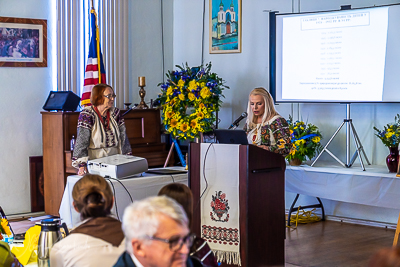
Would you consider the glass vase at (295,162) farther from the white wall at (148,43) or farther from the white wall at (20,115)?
the white wall at (20,115)

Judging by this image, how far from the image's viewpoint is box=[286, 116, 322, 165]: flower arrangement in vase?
5777mm

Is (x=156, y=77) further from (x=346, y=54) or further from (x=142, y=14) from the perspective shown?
(x=346, y=54)

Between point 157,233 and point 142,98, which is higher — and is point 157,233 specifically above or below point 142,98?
below

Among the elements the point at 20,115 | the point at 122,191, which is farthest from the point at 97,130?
the point at 20,115

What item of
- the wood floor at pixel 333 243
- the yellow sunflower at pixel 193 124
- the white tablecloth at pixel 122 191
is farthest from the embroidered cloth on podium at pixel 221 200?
the yellow sunflower at pixel 193 124

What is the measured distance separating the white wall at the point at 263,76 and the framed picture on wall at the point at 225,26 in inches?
2.7

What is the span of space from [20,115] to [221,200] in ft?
10.9

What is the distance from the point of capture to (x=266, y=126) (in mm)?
4379

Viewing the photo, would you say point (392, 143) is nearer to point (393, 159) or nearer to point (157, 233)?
point (393, 159)

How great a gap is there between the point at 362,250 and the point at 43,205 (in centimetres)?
372

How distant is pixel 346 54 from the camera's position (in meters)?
5.56

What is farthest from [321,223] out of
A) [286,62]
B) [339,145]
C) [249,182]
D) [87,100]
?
[87,100]

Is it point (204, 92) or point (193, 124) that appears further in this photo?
point (204, 92)

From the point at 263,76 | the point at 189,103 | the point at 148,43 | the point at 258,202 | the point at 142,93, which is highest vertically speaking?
the point at 148,43
